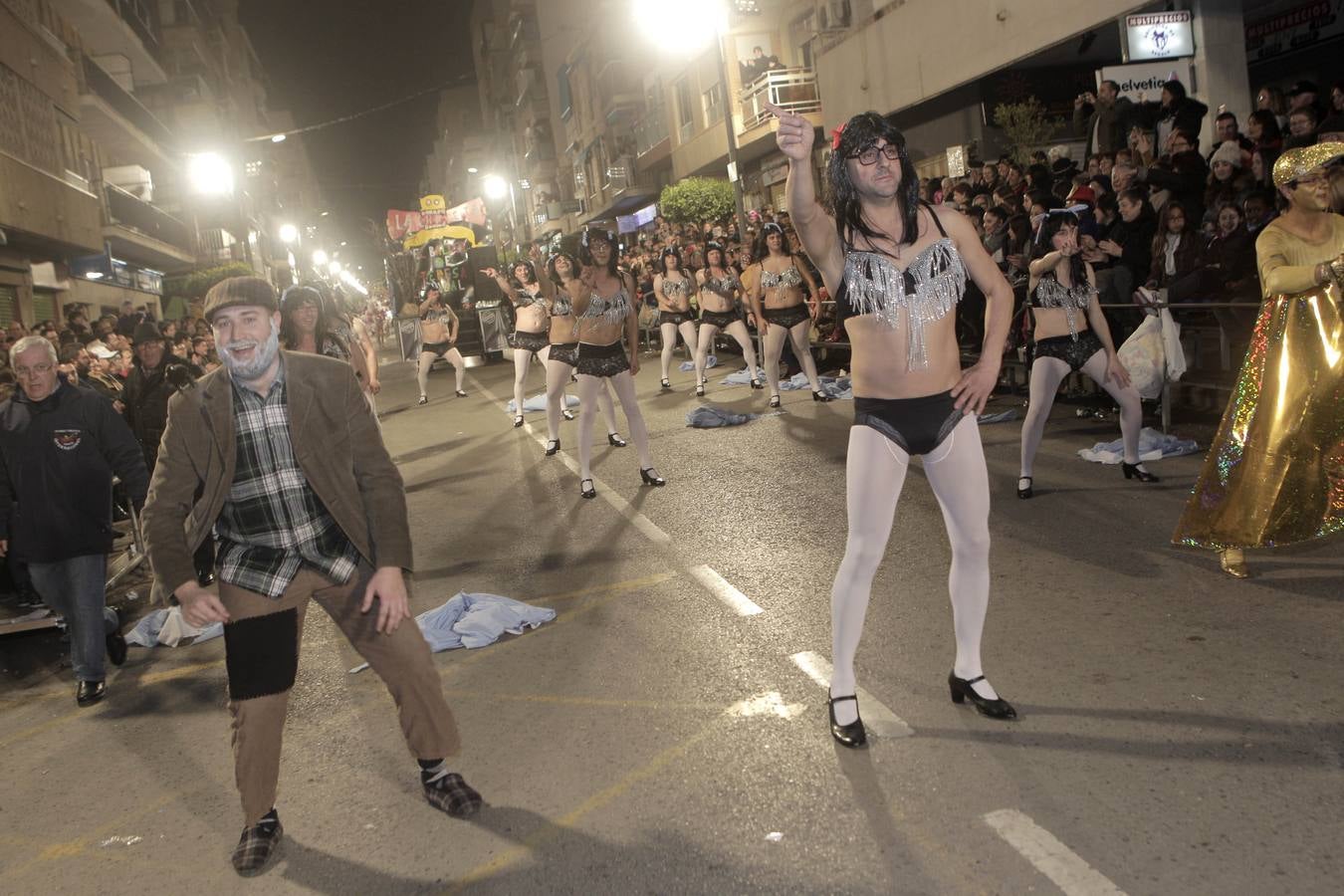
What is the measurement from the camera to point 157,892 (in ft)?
12.2

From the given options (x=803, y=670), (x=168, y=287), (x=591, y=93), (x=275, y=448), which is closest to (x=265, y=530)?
(x=275, y=448)

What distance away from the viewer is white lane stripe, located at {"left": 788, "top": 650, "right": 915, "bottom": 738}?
4250 mm

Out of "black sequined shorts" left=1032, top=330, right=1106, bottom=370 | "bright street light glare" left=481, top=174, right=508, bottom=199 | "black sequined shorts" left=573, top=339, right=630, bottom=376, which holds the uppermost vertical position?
"bright street light glare" left=481, top=174, right=508, bottom=199

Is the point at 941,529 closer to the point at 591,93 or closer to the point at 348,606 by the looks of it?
the point at 348,606

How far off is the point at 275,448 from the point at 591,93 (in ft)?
201

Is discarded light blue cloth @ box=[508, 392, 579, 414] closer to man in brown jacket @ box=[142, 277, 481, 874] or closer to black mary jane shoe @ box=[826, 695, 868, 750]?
black mary jane shoe @ box=[826, 695, 868, 750]

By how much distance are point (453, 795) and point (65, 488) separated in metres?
3.29

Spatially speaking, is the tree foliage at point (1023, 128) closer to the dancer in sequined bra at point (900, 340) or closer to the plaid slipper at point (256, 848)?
the dancer in sequined bra at point (900, 340)

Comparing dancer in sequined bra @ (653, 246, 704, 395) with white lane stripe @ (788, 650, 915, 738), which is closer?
white lane stripe @ (788, 650, 915, 738)

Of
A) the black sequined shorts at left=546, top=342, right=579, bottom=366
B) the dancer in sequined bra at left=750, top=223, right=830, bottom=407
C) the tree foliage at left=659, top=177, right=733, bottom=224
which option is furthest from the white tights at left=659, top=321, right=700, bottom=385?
the tree foliage at left=659, top=177, right=733, bottom=224

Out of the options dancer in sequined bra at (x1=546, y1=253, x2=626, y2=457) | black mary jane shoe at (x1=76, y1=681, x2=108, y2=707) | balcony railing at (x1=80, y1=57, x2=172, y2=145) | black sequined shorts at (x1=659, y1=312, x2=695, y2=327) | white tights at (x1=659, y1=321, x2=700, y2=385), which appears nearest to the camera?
black mary jane shoe at (x1=76, y1=681, x2=108, y2=707)

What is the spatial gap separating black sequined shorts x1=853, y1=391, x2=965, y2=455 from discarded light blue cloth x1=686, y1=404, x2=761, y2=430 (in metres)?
8.76

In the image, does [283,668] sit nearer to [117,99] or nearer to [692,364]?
[692,364]

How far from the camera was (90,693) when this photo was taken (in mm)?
5945
